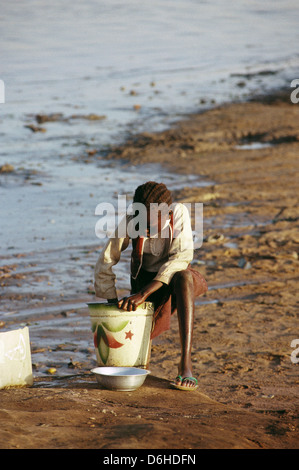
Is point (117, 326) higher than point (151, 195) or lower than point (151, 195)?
lower

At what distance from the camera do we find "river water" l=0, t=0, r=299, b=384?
5.84m

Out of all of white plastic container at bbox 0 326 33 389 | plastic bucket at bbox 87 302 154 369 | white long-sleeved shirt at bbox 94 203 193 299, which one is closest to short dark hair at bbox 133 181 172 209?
white long-sleeved shirt at bbox 94 203 193 299

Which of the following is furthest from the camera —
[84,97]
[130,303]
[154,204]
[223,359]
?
[84,97]

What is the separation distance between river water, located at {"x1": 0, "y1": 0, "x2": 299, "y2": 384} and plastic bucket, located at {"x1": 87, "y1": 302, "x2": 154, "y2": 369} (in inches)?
26.3

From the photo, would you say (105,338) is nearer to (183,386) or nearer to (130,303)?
(130,303)

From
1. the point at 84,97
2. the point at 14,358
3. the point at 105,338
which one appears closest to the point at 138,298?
the point at 105,338

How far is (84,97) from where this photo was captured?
14.0 m

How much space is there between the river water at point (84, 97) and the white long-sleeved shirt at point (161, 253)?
2.57 feet

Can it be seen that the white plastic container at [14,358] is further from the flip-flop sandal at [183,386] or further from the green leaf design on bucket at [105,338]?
the flip-flop sandal at [183,386]

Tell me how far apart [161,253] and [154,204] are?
309mm

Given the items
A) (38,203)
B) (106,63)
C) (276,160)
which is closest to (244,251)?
(38,203)

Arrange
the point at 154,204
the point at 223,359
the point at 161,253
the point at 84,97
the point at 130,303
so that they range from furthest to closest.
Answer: the point at 84,97 → the point at 223,359 → the point at 161,253 → the point at 154,204 → the point at 130,303

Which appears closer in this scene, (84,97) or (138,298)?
(138,298)

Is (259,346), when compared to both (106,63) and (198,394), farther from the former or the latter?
(106,63)
